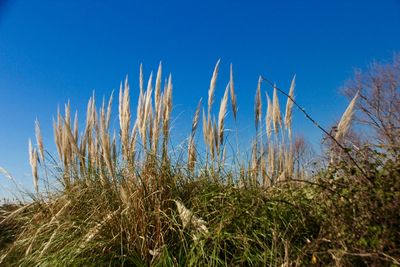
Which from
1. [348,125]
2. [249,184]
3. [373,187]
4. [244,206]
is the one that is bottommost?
[373,187]

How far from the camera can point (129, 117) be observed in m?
3.18

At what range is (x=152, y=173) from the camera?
2.76 metres

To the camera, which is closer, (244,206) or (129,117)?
(244,206)

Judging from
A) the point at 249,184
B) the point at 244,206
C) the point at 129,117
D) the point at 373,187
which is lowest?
the point at 373,187

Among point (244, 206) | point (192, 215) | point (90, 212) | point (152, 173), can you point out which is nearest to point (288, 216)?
point (244, 206)

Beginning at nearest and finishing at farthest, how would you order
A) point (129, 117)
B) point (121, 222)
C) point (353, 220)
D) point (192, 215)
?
point (353, 220), point (192, 215), point (121, 222), point (129, 117)

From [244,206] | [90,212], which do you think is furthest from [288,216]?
[90,212]

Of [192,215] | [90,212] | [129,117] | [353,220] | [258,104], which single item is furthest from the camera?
[258,104]

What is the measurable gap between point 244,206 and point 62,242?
1194mm

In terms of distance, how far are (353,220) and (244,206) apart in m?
0.74

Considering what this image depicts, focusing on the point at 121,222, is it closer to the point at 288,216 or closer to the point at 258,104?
the point at 288,216

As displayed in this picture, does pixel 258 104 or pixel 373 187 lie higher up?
pixel 258 104

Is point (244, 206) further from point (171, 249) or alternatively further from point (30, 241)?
point (30, 241)

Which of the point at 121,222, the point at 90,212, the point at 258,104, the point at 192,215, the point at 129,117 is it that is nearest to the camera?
the point at 192,215
